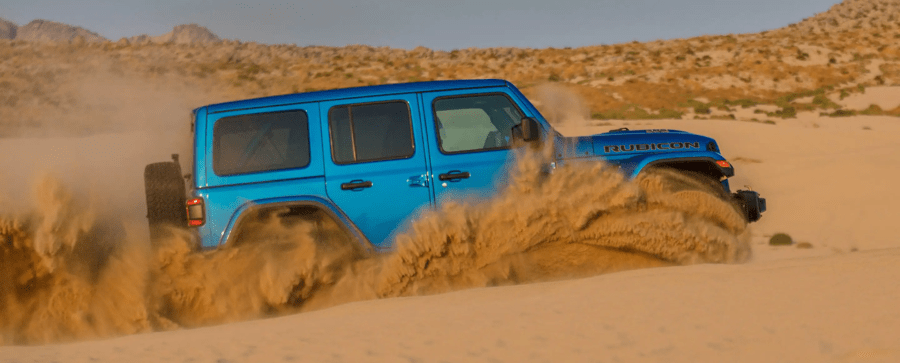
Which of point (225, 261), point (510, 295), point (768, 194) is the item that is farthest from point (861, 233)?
point (225, 261)

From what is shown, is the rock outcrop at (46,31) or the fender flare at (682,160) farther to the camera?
the rock outcrop at (46,31)

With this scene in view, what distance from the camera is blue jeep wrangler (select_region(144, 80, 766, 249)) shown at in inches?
219

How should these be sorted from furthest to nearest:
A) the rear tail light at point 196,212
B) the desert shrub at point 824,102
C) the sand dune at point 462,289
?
the desert shrub at point 824,102, the rear tail light at point 196,212, the sand dune at point 462,289

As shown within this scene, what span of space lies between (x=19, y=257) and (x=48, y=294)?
346mm

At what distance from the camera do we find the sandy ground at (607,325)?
3.73 metres

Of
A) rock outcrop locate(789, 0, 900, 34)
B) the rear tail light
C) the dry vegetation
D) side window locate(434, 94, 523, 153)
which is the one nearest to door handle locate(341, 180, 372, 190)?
side window locate(434, 94, 523, 153)

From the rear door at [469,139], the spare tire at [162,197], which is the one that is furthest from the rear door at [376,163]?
the spare tire at [162,197]

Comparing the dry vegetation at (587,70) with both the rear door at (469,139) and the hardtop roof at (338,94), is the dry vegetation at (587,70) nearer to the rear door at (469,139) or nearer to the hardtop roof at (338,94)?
the rear door at (469,139)

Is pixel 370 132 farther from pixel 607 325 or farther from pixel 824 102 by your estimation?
pixel 824 102

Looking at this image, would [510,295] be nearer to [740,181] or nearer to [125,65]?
[740,181]

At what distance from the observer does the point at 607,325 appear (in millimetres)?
4211

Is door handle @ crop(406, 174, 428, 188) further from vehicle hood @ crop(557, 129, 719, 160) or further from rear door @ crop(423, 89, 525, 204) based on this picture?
vehicle hood @ crop(557, 129, 719, 160)

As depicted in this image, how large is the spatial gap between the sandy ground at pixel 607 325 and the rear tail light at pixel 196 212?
87cm

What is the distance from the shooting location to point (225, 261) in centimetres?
556
